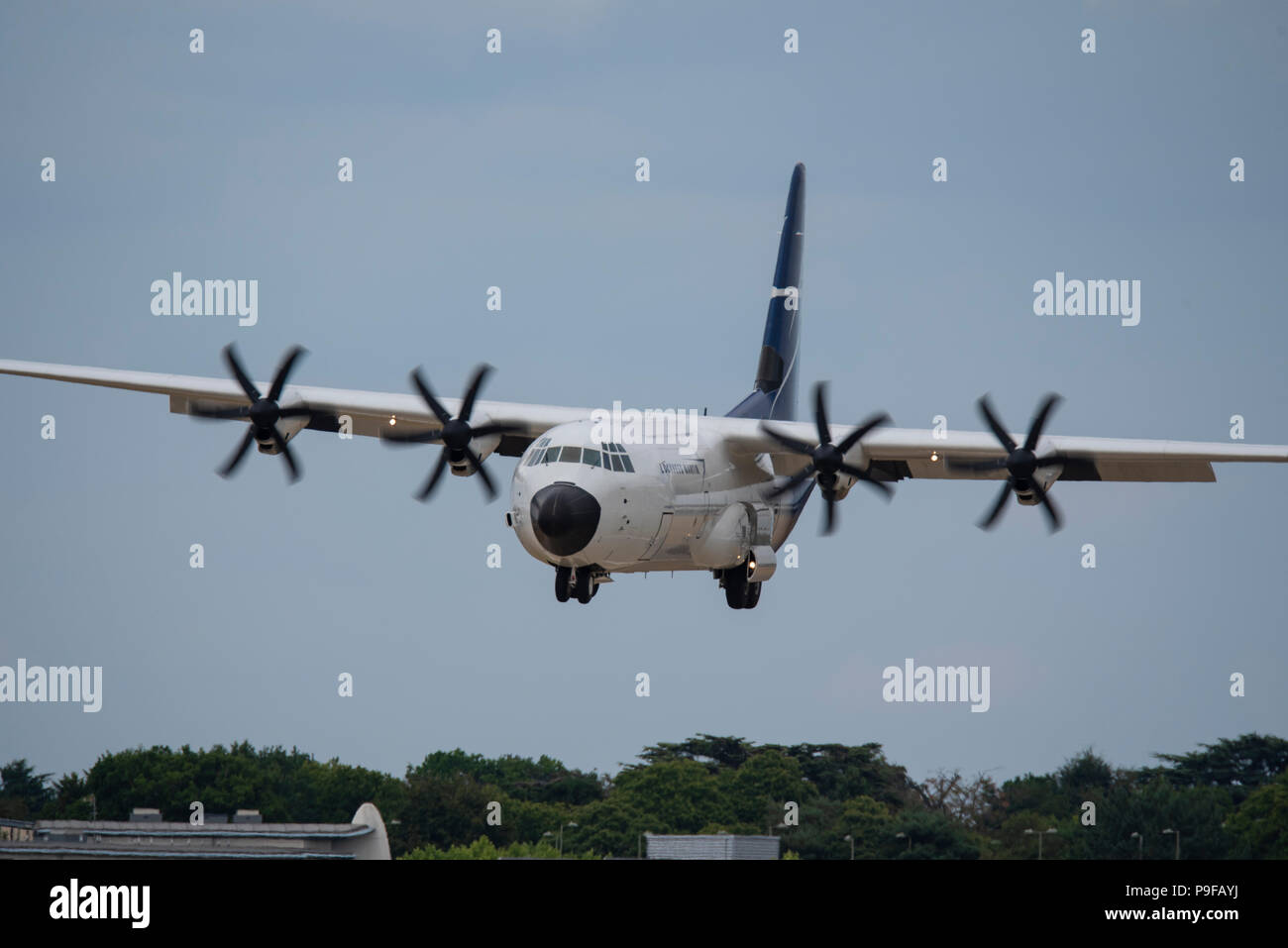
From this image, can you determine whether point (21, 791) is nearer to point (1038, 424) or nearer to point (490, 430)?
point (490, 430)

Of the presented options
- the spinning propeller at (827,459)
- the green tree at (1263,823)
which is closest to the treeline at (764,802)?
the green tree at (1263,823)

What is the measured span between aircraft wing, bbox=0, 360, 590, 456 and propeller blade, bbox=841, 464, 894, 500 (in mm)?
6384

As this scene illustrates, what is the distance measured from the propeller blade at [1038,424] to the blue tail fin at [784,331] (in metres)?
9.03

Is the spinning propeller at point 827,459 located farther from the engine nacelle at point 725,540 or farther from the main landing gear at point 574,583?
the main landing gear at point 574,583

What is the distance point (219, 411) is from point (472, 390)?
5.59m

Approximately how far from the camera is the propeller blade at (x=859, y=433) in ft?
107

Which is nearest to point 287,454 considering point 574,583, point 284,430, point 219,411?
point 284,430

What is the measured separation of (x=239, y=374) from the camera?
34531mm
